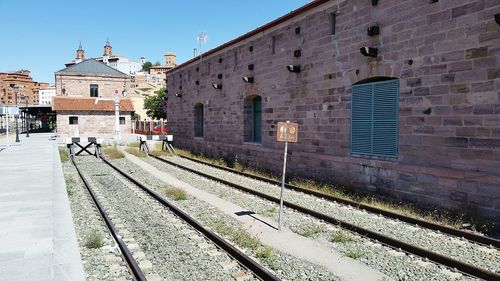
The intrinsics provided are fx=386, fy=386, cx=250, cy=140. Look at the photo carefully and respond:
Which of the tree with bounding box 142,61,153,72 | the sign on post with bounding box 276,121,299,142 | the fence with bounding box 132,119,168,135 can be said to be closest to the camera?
the sign on post with bounding box 276,121,299,142

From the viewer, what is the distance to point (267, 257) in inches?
210

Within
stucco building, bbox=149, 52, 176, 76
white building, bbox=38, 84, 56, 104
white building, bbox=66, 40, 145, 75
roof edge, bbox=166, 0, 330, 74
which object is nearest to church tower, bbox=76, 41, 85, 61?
white building, bbox=66, 40, 145, 75

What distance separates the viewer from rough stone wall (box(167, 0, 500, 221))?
22.3 ft

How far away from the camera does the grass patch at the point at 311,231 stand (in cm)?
639

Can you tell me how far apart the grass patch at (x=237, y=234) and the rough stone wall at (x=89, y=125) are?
111ft

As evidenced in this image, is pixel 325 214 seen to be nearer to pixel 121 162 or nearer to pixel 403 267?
pixel 403 267

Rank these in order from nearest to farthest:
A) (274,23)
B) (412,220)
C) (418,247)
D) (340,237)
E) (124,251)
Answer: (418,247) < (124,251) < (340,237) < (412,220) < (274,23)

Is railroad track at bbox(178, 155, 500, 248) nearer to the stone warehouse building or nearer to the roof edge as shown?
the roof edge

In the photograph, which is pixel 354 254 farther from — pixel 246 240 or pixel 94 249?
pixel 94 249

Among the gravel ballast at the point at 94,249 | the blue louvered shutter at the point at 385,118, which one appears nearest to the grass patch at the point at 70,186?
the gravel ballast at the point at 94,249

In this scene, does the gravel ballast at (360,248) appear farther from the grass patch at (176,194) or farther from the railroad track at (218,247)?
the railroad track at (218,247)

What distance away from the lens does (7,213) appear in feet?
20.9

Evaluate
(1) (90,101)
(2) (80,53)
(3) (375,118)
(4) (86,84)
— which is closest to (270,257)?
(3) (375,118)

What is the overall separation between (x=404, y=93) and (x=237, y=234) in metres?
4.85
